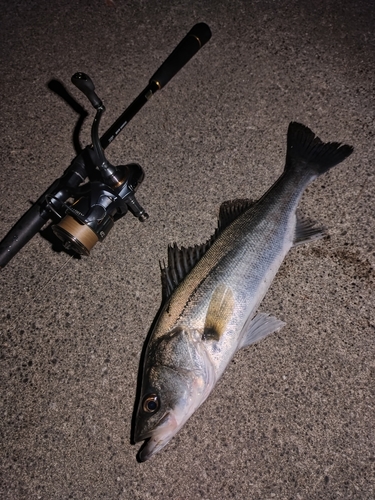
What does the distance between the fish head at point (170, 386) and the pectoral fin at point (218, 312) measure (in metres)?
0.07

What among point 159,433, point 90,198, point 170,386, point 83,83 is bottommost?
point 159,433

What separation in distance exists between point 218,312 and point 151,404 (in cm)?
60

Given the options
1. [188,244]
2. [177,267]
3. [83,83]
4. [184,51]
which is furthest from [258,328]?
[184,51]

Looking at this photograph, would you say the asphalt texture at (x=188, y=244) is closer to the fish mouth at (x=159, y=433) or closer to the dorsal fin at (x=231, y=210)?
the dorsal fin at (x=231, y=210)

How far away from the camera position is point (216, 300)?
6.56 feet

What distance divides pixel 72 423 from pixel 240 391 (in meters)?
1.09

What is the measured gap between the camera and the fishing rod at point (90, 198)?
6.70 ft

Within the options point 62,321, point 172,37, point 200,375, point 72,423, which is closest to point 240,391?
point 200,375

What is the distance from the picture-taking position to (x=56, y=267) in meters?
2.58

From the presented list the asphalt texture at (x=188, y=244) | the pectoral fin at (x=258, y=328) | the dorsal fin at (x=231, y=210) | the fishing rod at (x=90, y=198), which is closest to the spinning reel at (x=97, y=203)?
the fishing rod at (x=90, y=198)

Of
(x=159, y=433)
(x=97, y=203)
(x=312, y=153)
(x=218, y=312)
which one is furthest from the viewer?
(x=312, y=153)

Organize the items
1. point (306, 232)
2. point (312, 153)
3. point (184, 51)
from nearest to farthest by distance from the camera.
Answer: point (306, 232) → point (312, 153) → point (184, 51)

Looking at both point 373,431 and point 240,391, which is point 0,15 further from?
point 373,431

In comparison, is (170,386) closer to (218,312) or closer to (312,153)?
(218,312)
